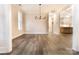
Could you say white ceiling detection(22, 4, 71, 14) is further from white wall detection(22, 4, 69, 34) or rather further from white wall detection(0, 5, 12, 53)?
white wall detection(0, 5, 12, 53)

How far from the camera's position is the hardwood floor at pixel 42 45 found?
1540mm

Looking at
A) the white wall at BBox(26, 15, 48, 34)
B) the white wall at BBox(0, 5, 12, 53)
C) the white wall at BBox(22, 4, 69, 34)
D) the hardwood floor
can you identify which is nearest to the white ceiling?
the white wall at BBox(22, 4, 69, 34)

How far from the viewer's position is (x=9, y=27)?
4.85ft

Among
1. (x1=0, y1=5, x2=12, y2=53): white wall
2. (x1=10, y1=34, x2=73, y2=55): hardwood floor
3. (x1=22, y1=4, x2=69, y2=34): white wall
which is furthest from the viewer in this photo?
(x1=22, y1=4, x2=69, y2=34): white wall

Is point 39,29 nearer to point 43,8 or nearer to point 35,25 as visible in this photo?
point 35,25

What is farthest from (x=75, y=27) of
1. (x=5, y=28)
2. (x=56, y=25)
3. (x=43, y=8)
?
(x=5, y=28)

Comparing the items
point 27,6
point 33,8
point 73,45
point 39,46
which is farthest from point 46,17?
point 73,45

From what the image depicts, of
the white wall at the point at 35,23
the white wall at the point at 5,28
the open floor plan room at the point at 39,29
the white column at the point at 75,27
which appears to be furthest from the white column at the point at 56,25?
the white wall at the point at 5,28

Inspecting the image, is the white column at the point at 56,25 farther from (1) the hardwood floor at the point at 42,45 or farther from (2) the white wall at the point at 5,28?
(2) the white wall at the point at 5,28

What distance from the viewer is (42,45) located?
5.45 ft

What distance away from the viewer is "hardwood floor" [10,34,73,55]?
1.54 meters

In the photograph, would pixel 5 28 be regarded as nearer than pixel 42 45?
Yes

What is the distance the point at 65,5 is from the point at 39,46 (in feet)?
2.49
